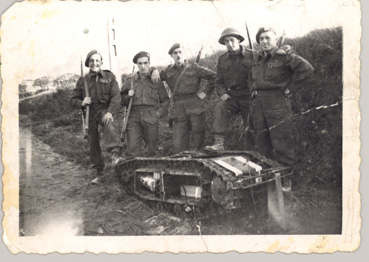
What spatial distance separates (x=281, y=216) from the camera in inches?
221

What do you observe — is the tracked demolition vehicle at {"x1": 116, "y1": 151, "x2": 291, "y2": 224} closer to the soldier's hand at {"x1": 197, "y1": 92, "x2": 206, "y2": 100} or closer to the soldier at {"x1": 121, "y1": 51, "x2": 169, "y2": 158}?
the soldier at {"x1": 121, "y1": 51, "x2": 169, "y2": 158}

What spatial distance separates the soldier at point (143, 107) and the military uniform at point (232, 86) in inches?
27.8

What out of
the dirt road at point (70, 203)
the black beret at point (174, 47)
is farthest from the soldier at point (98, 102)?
the black beret at point (174, 47)

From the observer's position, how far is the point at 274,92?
5688 mm

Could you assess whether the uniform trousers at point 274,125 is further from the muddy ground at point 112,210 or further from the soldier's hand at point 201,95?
the soldier's hand at point 201,95

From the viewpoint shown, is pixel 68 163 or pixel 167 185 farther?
pixel 68 163

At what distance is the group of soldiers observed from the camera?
18.7 feet

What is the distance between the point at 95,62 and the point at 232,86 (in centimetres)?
180

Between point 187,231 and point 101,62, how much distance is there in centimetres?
242

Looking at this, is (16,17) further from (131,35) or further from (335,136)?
(335,136)

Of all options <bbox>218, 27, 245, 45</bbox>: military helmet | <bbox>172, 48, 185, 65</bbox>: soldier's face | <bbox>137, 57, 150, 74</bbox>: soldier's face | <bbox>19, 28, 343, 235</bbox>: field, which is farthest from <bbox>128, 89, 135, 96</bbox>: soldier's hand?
<bbox>218, 27, 245, 45</bbox>: military helmet

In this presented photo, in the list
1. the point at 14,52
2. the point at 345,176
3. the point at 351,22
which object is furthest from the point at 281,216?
the point at 14,52

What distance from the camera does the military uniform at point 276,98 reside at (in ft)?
18.6

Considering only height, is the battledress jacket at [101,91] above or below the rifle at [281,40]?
below
